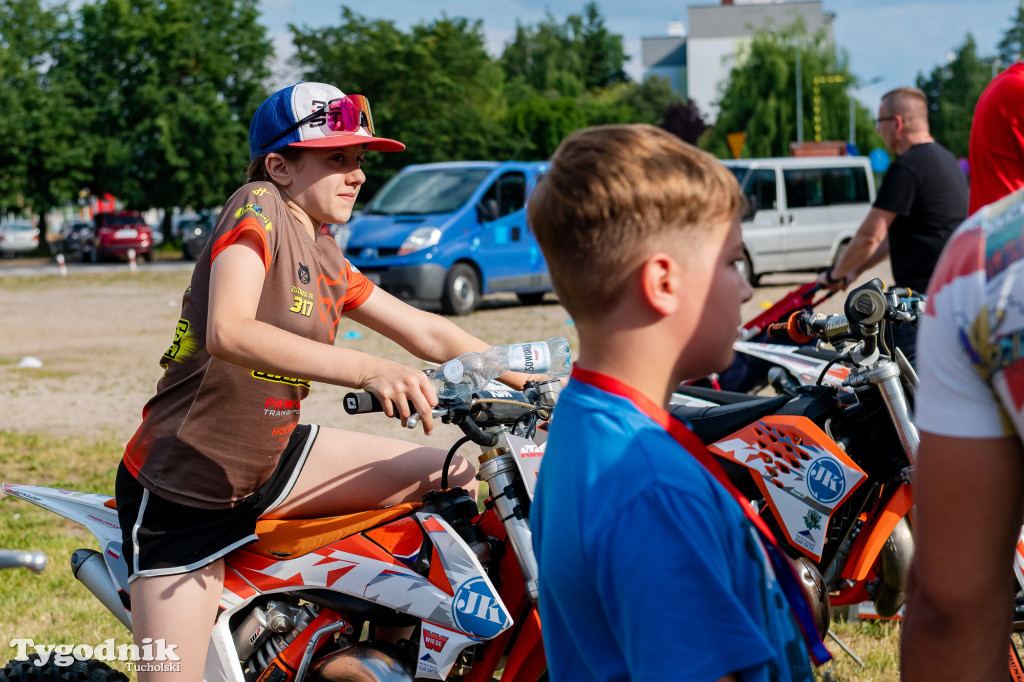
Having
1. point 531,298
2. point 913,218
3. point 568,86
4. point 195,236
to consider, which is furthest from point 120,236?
point 568,86

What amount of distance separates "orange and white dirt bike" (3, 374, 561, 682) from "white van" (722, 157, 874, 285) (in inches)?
618

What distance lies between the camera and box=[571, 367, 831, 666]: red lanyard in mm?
1335

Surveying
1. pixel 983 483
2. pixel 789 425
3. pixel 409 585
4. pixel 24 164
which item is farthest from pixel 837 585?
pixel 24 164

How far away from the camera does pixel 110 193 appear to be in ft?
140

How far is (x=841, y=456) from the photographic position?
133 inches

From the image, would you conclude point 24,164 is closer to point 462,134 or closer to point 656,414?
point 462,134

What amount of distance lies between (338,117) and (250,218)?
1.36 ft

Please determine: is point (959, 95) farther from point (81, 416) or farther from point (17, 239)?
point (81, 416)

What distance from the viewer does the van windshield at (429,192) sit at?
15.2 m

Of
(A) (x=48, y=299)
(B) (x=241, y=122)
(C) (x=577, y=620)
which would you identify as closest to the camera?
(C) (x=577, y=620)

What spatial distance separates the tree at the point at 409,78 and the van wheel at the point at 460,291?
2967 cm

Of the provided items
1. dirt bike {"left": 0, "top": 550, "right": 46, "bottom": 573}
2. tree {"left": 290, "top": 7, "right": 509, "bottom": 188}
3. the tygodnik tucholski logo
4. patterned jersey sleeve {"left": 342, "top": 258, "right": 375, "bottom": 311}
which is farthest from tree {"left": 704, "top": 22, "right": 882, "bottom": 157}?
dirt bike {"left": 0, "top": 550, "right": 46, "bottom": 573}

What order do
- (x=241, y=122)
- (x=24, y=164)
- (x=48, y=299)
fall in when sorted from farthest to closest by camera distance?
(x=241, y=122) → (x=24, y=164) → (x=48, y=299)

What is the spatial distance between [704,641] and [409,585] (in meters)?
1.40
